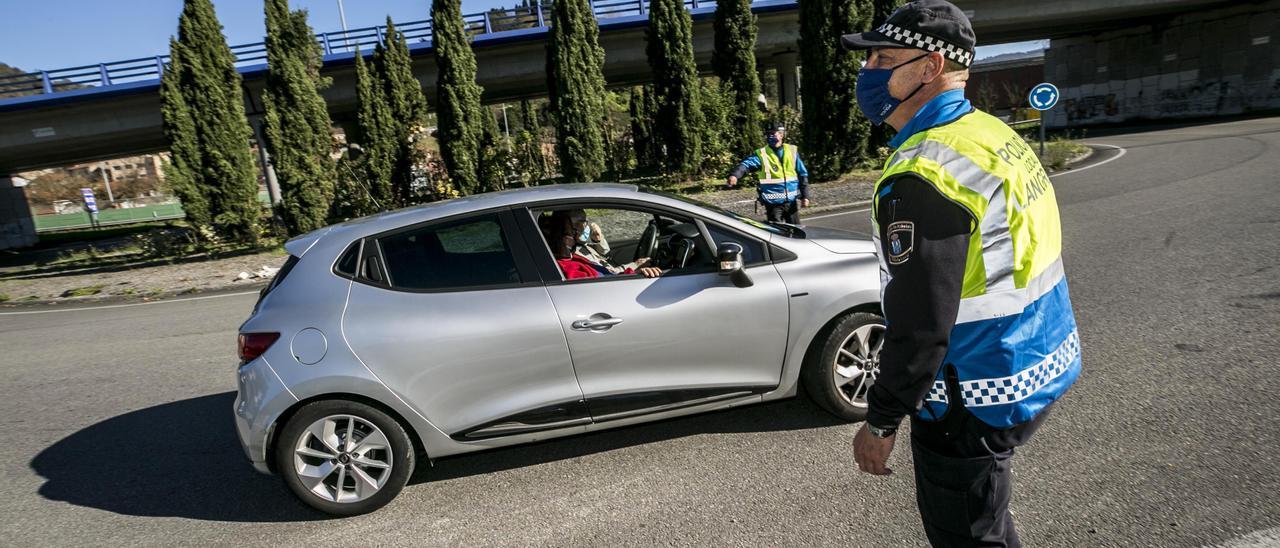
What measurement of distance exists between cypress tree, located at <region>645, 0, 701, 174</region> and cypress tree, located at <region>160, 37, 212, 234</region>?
1206 centimetres

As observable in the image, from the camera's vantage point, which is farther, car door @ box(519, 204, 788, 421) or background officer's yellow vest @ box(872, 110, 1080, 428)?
car door @ box(519, 204, 788, 421)

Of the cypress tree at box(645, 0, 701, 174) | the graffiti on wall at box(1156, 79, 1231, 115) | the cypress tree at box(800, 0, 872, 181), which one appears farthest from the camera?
the graffiti on wall at box(1156, 79, 1231, 115)

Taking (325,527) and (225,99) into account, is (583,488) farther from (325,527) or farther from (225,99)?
(225,99)

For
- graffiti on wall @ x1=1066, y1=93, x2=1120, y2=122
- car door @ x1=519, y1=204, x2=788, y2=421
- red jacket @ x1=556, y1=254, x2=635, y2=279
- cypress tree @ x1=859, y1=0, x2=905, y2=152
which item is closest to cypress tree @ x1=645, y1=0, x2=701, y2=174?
cypress tree @ x1=859, y1=0, x2=905, y2=152

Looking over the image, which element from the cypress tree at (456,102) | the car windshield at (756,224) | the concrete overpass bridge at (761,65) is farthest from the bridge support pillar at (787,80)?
the car windshield at (756,224)

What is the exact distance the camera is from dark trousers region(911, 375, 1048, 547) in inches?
69.5

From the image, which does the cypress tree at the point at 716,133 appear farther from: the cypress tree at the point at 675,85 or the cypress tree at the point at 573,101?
the cypress tree at the point at 573,101

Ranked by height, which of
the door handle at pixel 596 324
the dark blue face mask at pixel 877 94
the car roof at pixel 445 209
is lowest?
A: the door handle at pixel 596 324

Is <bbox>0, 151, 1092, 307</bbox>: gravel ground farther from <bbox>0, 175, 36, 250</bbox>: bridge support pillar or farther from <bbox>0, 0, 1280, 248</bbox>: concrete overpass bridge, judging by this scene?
<bbox>0, 175, 36, 250</bbox>: bridge support pillar

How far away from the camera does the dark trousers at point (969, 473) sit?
176 centimetres

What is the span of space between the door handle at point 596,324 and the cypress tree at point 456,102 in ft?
54.6

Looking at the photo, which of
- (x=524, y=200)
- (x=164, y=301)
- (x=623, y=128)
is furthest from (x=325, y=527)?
(x=623, y=128)

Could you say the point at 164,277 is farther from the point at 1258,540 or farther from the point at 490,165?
the point at 1258,540

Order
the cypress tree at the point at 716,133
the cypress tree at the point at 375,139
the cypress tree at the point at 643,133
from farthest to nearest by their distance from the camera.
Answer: the cypress tree at the point at 643,133, the cypress tree at the point at 716,133, the cypress tree at the point at 375,139
